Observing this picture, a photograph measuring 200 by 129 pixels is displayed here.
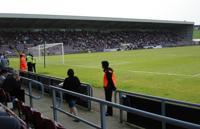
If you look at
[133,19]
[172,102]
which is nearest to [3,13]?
[133,19]

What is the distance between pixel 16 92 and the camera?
970cm

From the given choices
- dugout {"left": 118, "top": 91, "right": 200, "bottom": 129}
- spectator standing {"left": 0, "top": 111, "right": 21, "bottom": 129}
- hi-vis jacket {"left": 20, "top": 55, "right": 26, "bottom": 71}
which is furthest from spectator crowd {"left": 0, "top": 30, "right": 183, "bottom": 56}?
spectator standing {"left": 0, "top": 111, "right": 21, "bottom": 129}

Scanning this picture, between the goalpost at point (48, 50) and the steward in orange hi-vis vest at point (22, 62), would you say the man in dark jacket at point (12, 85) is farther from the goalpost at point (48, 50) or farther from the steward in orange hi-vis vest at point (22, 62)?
the goalpost at point (48, 50)

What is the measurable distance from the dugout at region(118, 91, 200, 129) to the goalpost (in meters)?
31.7

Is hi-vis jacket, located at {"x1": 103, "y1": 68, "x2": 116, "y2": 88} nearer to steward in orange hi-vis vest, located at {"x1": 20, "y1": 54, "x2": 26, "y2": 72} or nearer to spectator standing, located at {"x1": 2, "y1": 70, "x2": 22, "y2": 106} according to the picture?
spectator standing, located at {"x1": 2, "y1": 70, "x2": 22, "y2": 106}

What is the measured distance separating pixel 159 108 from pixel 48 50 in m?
48.4

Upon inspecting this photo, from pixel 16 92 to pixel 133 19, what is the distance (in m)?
81.4

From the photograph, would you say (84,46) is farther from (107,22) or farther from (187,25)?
(187,25)

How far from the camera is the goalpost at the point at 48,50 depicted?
42.9m

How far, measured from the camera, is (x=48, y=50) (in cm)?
5538

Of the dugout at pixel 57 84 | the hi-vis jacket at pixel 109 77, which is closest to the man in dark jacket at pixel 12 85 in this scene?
the dugout at pixel 57 84

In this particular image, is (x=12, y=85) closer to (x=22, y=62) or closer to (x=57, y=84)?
(x=57, y=84)

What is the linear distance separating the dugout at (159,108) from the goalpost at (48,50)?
31653 mm

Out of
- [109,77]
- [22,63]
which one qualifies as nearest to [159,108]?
[109,77]
